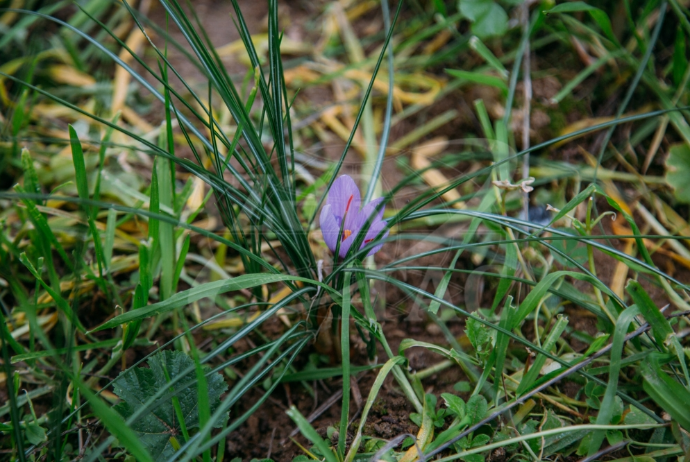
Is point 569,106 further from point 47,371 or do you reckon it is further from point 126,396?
point 47,371

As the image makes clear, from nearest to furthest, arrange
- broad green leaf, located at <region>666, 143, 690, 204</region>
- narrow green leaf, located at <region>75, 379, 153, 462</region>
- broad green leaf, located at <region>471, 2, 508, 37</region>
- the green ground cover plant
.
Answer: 1. narrow green leaf, located at <region>75, 379, 153, 462</region>
2. the green ground cover plant
3. broad green leaf, located at <region>666, 143, 690, 204</region>
4. broad green leaf, located at <region>471, 2, 508, 37</region>

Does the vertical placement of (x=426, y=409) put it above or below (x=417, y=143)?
below

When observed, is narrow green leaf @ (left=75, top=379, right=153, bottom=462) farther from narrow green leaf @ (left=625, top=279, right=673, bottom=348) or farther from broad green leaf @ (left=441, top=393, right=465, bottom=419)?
narrow green leaf @ (left=625, top=279, right=673, bottom=348)

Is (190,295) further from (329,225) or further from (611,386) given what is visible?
(611,386)

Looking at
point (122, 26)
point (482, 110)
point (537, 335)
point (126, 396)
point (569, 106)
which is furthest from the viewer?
point (122, 26)

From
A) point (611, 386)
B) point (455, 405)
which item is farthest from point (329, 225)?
point (611, 386)

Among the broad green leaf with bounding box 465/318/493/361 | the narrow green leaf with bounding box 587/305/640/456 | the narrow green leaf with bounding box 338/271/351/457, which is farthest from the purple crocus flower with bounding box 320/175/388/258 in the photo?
the narrow green leaf with bounding box 587/305/640/456

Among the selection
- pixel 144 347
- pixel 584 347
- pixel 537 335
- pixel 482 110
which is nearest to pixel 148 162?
pixel 144 347

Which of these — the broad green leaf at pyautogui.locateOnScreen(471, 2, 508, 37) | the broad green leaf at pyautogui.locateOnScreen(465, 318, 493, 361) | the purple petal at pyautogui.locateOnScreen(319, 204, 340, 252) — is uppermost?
the broad green leaf at pyautogui.locateOnScreen(471, 2, 508, 37)

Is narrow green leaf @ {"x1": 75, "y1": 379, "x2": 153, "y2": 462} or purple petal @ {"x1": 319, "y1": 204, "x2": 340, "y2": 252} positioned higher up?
purple petal @ {"x1": 319, "y1": 204, "x2": 340, "y2": 252}

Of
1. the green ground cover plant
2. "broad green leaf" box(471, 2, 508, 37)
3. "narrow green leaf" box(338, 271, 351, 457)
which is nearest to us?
"narrow green leaf" box(338, 271, 351, 457)
